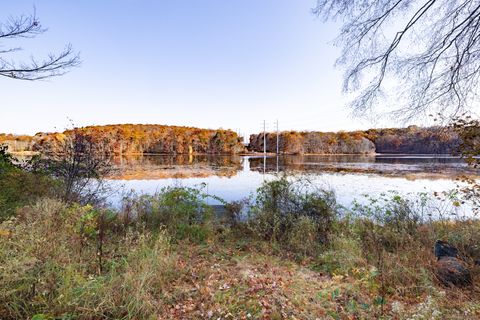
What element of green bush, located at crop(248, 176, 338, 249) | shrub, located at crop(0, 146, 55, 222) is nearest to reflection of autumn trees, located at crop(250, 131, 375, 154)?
green bush, located at crop(248, 176, 338, 249)

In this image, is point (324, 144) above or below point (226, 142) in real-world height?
below

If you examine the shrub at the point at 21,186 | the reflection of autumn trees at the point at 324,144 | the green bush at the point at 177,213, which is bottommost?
the green bush at the point at 177,213

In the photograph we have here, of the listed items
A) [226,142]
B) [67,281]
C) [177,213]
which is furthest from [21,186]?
[226,142]

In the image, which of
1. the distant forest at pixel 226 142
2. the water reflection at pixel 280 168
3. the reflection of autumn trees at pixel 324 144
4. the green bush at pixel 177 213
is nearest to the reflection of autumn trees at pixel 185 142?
the distant forest at pixel 226 142

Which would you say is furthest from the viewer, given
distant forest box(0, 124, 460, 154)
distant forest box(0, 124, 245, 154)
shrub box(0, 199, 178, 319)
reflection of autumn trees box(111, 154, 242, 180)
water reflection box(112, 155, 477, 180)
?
distant forest box(0, 124, 245, 154)

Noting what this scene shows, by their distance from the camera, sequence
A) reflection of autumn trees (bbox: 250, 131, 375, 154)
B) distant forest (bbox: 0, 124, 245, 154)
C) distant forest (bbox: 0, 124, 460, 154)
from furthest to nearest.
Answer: reflection of autumn trees (bbox: 250, 131, 375, 154), distant forest (bbox: 0, 124, 245, 154), distant forest (bbox: 0, 124, 460, 154)

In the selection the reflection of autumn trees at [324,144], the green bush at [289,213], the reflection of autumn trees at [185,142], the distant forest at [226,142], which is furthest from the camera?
the reflection of autumn trees at [185,142]

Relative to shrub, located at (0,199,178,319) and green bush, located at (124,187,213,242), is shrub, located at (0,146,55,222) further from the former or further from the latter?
shrub, located at (0,199,178,319)

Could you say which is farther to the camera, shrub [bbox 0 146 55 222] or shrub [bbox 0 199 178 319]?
shrub [bbox 0 146 55 222]

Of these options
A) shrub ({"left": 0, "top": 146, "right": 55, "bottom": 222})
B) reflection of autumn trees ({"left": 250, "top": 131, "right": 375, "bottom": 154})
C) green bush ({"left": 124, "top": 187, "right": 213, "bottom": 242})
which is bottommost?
green bush ({"left": 124, "top": 187, "right": 213, "bottom": 242})

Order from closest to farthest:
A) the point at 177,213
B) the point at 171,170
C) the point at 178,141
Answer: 1. the point at 177,213
2. the point at 171,170
3. the point at 178,141

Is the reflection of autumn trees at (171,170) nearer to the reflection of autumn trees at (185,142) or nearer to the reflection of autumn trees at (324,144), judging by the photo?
the reflection of autumn trees at (185,142)

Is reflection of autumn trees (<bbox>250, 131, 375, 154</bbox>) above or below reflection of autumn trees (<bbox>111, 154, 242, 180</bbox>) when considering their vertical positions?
above

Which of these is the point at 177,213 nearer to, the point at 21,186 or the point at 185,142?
the point at 21,186
